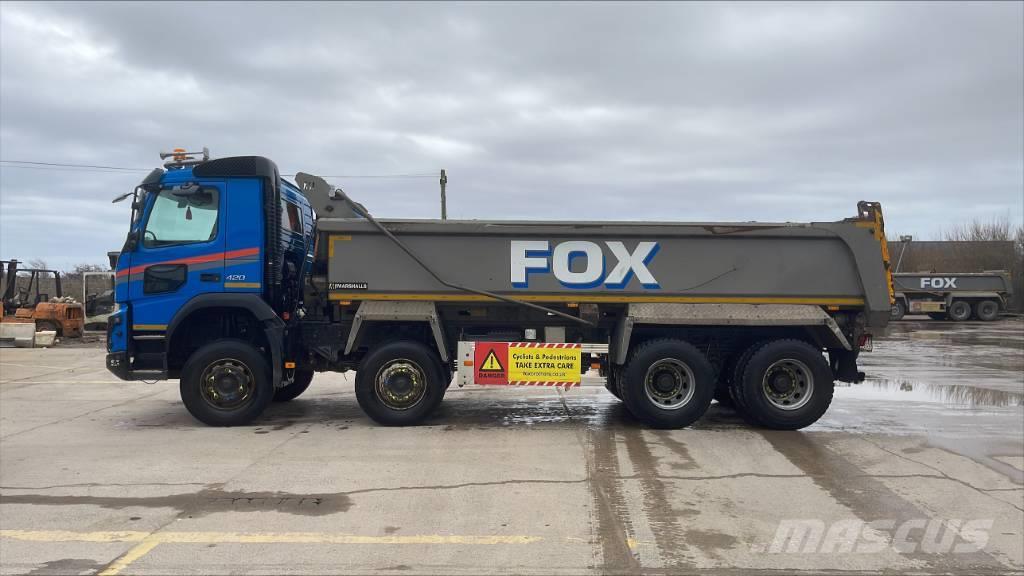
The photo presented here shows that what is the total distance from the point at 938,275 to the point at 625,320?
3181cm

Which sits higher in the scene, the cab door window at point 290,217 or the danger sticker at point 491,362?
the cab door window at point 290,217

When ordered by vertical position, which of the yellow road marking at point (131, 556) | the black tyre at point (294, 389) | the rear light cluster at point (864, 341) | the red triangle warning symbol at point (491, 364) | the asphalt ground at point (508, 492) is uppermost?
the rear light cluster at point (864, 341)

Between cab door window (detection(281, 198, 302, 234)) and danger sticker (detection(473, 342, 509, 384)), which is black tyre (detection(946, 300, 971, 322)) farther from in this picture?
cab door window (detection(281, 198, 302, 234))

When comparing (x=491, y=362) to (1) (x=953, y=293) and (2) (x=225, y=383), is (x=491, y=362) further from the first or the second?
(1) (x=953, y=293)

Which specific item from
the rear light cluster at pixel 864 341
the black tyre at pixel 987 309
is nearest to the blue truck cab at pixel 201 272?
the rear light cluster at pixel 864 341

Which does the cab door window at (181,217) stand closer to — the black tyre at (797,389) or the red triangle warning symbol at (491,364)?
the red triangle warning symbol at (491,364)

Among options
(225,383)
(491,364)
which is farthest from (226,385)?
(491,364)

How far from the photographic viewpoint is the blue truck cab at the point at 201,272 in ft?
A: 26.5

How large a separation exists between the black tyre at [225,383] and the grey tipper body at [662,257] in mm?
1390

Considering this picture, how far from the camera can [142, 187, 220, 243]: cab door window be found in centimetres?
812

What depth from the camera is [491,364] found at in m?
8.23

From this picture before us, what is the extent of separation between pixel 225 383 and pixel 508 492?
4.24 m

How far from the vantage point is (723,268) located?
8.00 metres

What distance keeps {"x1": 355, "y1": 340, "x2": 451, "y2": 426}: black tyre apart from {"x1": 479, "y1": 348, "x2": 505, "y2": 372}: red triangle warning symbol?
550 mm
